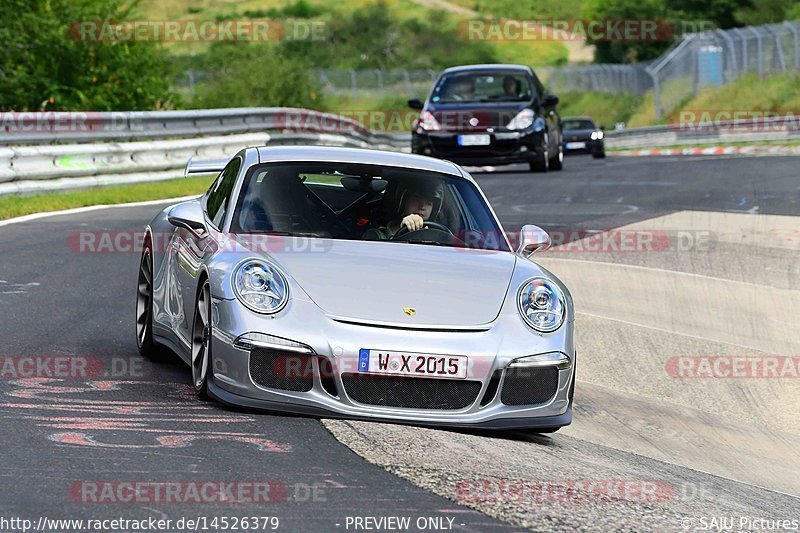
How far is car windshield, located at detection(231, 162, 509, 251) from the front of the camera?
776 cm

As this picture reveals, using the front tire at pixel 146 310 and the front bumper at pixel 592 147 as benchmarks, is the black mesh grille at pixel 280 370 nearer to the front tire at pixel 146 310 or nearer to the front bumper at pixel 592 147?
the front tire at pixel 146 310

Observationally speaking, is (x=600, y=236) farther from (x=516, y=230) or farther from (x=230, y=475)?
(x=230, y=475)

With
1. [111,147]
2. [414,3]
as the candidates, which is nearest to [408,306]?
[111,147]

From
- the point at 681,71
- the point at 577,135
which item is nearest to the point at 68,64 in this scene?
the point at 577,135

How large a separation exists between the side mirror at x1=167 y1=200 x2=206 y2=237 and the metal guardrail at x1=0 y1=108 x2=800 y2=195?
9.77m

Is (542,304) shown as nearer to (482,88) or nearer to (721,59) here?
(482,88)

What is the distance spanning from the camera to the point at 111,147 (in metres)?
20.2

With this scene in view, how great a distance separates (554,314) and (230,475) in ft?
7.22

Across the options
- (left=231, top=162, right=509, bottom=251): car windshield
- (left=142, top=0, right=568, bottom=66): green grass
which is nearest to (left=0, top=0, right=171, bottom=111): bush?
(left=231, top=162, right=509, bottom=251): car windshield

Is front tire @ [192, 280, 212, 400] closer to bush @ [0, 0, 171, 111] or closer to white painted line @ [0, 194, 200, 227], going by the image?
white painted line @ [0, 194, 200, 227]

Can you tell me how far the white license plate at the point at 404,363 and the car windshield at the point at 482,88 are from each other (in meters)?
17.1

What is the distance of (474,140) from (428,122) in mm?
857

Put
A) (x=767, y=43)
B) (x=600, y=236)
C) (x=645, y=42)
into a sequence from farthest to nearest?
(x=645, y=42) < (x=767, y=43) < (x=600, y=236)

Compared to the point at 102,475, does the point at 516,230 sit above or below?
below
